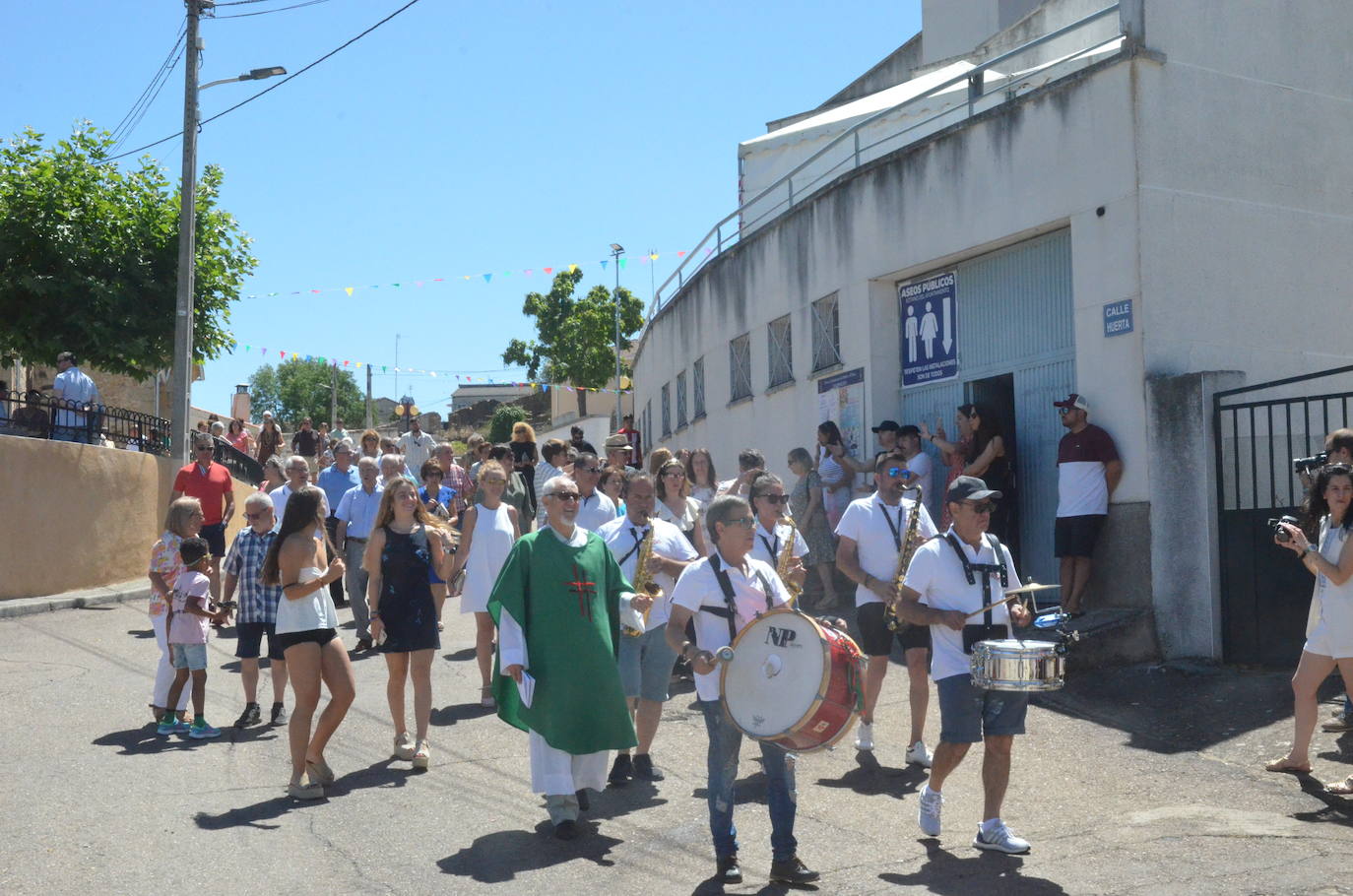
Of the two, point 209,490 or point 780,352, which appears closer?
point 209,490

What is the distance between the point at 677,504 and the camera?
924 cm

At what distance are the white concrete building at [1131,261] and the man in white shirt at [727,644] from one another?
5.13 meters

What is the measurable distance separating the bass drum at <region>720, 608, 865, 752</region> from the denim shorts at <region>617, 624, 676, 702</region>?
84.5 inches

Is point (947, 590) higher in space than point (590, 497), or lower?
lower

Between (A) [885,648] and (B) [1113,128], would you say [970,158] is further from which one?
(A) [885,648]

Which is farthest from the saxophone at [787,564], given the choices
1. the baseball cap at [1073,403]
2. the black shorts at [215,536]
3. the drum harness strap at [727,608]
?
the black shorts at [215,536]

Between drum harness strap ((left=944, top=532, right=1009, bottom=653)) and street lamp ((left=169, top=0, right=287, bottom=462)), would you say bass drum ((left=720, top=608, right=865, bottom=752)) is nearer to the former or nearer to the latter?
drum harness strap ((left=944, top=532, right=1009, bottom=653))

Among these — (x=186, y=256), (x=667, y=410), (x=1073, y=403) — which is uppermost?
(x=186, y=256)

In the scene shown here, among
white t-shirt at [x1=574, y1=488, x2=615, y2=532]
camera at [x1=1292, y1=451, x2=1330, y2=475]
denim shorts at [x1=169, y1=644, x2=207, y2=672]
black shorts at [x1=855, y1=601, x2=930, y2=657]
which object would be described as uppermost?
camera at [x1=1292, y1=451, x2=1330, y2=475]

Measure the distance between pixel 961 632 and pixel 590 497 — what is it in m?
4.43

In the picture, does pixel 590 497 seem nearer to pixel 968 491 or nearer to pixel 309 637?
pixel 309 637

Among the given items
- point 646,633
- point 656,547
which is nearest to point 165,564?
point 646,633

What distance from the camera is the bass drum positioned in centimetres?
570

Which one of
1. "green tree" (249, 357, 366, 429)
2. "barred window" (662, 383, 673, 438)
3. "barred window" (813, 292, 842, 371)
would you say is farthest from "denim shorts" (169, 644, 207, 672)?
"green tree" (249, 357, 366, 429)
